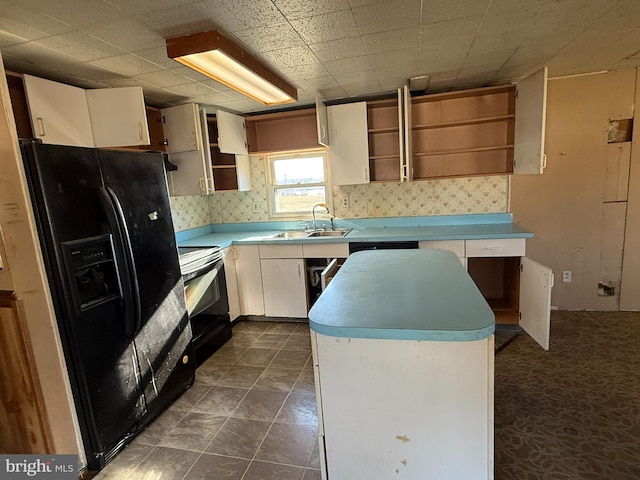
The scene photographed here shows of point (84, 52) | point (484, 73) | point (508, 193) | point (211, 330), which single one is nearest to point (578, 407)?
point (508, 193)

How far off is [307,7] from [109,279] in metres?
1.66

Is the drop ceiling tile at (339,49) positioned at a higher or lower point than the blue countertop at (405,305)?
higher

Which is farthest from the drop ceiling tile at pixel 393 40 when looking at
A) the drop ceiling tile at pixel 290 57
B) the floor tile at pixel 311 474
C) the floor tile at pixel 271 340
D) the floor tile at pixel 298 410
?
the floor tile at pixel 271 340

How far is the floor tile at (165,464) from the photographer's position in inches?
66.3

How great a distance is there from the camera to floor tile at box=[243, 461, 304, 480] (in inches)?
64.1

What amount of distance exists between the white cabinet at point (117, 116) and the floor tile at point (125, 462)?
186cm

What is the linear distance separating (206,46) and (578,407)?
281cm

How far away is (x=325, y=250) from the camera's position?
3.15 meters

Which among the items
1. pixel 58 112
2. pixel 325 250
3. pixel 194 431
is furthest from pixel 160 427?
pixel 58 112

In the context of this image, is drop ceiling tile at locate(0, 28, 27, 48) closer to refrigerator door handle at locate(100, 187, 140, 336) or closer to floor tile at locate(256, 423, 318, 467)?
refrigerator door handle at locate(100, 187, 140, 336)

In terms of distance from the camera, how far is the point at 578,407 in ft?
6.46

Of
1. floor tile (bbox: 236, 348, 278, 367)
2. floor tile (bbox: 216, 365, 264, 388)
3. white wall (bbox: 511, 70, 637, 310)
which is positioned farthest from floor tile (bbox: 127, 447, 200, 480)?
white wall (bbox: 511, 70, 637, 310)

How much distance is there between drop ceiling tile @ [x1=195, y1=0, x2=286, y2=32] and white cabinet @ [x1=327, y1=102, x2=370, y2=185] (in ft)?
5.35

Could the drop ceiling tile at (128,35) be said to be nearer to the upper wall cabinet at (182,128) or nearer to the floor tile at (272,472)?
the upper wall cabinet at (182,128)
